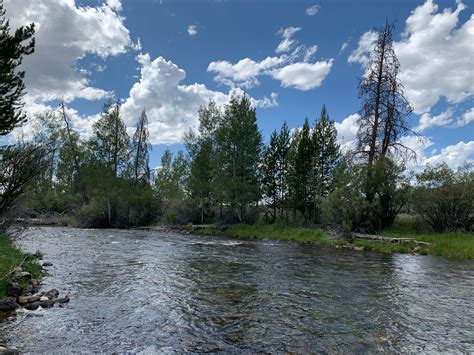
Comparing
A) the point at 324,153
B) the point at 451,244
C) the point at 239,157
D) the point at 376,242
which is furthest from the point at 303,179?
the point at 451,244

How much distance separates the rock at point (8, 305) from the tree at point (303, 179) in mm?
30906

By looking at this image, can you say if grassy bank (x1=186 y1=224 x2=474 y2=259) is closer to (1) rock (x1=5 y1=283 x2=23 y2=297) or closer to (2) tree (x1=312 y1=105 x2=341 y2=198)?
(2) tree (x1=312 y1=105 x2=341 y2=198)

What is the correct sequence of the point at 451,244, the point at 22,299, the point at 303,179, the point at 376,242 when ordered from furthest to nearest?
the point at 303,179 → the point at 376,242 → the point at 451,244 → the point at 22,299

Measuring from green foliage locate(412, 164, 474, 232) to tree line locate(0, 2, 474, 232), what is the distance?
0.24ft

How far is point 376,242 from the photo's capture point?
26.2 metres

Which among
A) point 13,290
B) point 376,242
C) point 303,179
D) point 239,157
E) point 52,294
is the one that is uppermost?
point 239,157

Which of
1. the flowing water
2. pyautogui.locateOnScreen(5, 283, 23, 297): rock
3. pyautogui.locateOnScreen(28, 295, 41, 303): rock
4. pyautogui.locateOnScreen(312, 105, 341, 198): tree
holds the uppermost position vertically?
pyautogui.locateOnScreen(312, 105, 341, 198): tree

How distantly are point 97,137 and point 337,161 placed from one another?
33.1 m

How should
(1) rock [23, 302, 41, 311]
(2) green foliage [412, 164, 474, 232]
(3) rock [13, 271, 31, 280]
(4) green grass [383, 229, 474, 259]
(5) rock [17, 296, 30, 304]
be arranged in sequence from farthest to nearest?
1. (2) green foliage [412, 164, 474, 232]
2. (4) green grass [383, 229, 474, 259]
3. (3) rock [13, 271, 31, 280]
4. (5) rock [17, 296, 30, 304]
5. (1) rock [23, 302, 41, 311]

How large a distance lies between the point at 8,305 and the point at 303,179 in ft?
103

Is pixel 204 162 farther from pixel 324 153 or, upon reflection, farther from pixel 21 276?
pixel 21 276

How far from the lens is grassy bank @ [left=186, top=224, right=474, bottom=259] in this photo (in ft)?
72.7

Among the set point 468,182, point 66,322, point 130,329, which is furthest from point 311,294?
point 468,182

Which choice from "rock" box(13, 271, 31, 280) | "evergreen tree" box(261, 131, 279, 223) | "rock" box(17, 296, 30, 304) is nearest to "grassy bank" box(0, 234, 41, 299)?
"rock" box(13, 271, 31, 280)
